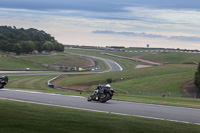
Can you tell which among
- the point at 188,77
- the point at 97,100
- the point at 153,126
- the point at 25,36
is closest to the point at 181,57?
the point at 25,36

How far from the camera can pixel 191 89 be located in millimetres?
46875

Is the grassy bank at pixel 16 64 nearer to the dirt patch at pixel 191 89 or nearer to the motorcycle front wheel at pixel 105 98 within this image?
the dirt patch at pixel 191 89

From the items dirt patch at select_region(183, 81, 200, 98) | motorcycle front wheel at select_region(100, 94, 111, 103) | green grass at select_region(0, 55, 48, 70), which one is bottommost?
green grass at select_region(0, 55, 48, 70)

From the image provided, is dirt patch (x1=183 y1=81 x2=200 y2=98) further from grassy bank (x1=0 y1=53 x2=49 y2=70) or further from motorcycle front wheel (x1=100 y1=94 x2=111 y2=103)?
grassy bank (x1=0 y1=53 x2=49 y2=70)

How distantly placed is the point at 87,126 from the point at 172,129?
3.36 meters

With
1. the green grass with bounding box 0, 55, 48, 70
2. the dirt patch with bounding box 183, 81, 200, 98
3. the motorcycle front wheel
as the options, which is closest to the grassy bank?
the green grass with bounding box 0, 55, 48, 70

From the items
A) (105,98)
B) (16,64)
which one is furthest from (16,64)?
(105,98)

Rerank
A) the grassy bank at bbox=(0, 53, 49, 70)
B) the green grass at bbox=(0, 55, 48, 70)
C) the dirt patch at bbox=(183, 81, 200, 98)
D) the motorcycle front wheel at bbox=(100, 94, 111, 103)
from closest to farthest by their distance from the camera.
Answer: the motorcycle front wheel at bbox=(100, 94, 111, 103), the dirt patch at bbox=(183, 81, 200, 98), the green grass at bbox=(0, 55, 48, 70), the grassy bank at bbox=(0, 53, 49, 70)

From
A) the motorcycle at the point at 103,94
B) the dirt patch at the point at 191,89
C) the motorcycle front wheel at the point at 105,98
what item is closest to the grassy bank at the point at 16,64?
the dirt patch at the point at 191,89

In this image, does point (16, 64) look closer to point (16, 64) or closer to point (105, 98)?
point (16, 64)

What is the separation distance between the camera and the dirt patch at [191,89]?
142ft

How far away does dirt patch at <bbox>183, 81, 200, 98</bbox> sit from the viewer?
4316 cm

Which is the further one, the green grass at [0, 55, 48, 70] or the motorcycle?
the green grass at [0, 55, 48, 70]

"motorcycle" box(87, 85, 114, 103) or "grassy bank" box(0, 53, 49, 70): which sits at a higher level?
"motorcycle" box(87, 85, 114, 103)
